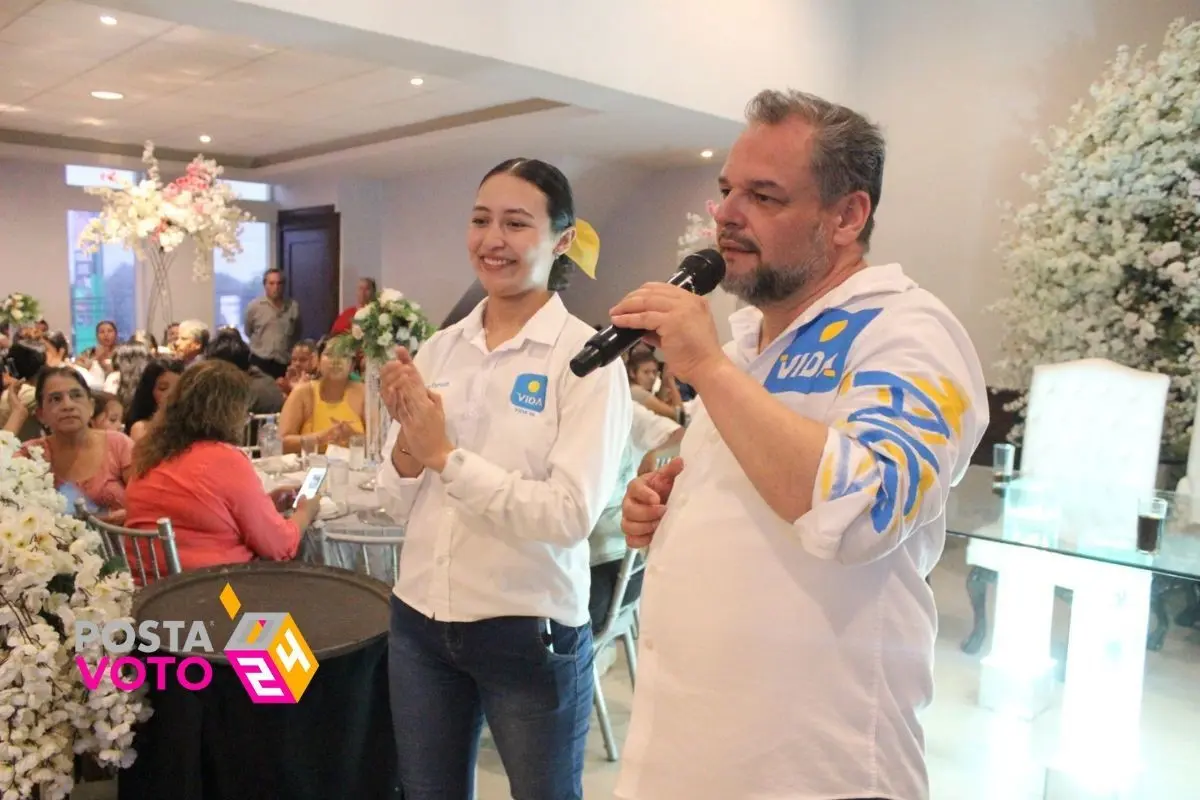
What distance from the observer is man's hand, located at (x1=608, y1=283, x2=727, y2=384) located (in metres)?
0.87

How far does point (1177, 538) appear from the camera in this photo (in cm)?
255

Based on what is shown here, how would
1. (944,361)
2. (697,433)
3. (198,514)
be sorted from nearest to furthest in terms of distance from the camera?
(944,361) → (697,433) → (198,514)

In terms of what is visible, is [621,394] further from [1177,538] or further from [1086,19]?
[1086,19]

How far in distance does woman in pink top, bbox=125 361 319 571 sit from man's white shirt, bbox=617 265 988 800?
169 cm

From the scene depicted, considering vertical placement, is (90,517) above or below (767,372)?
below

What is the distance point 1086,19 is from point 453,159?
4550 millimetres

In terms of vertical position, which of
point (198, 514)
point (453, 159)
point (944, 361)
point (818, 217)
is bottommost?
point (198, 514)

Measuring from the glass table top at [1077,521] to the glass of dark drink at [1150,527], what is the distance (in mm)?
23

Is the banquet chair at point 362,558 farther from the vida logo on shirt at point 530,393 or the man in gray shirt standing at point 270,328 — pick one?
the man in gray shirt standing at point 270,328

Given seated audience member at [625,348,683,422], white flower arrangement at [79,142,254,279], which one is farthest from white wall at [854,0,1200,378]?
white flower arrangement at [79,142,254,279]

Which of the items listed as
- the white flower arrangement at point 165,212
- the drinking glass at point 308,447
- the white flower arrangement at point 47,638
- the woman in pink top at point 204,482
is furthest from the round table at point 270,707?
the white flower arrangement at point 165,212

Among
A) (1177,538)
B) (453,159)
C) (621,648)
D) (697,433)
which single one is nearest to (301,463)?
(621,648)

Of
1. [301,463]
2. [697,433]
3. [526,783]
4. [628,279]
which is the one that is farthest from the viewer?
[628,279]

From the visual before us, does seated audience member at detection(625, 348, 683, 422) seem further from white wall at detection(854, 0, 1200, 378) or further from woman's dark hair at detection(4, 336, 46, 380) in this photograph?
woman's dark hair at detection(4, 336, 46, 380)
